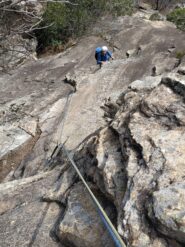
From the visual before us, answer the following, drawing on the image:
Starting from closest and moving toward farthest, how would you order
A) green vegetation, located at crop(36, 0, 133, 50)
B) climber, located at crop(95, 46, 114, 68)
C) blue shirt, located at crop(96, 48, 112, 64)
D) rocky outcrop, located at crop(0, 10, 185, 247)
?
1. rocky outcrop, located at crop(0, 10, 185, 247)
2. climber, located at crop(95, 46, 114, 68)
3. blue shirt, located at crop(96, 48, 112, 64)
4. green vegetation, located at crop(36, 0, 133, 50)

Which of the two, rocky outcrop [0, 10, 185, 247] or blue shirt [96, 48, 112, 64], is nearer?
rocky outcrop [0, 10, 185, 247]

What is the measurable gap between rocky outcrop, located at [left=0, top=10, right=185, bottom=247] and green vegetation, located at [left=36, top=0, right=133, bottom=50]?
10265 millimetres

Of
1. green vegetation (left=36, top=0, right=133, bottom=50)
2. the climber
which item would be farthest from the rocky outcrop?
green vegetation (left=36, top=0, right=133, bottom=50)

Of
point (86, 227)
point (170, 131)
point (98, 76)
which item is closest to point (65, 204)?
point (86, 227)

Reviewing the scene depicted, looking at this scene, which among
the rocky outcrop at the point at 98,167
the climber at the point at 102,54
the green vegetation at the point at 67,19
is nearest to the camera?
the rocky outcrop at the point at 98,167

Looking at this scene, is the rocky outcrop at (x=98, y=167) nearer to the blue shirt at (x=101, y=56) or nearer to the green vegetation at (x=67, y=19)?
the blue shirt at (x=101, y=56)

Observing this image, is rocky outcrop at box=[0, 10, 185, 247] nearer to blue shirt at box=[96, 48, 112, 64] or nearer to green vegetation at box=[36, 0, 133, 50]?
blue shirt at box=[96, 48, 112, 64]

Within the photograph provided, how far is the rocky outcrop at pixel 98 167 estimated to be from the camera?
4410mm

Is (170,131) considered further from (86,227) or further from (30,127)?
(30,127)

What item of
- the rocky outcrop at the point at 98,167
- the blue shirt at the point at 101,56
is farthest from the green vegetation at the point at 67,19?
the rocky outcrop at the point at 98,167

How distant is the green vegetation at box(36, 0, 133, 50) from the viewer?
22453 mm

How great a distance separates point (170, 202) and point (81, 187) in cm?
231

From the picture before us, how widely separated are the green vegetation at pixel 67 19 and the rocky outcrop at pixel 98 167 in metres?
10.3

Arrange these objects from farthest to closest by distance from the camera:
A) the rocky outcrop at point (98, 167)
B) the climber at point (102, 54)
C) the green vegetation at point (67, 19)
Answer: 1. the green vegetation at point (67, 19)
2. the climber at point (102, 54)
3. the rocky outcrop at point (98, 167)
